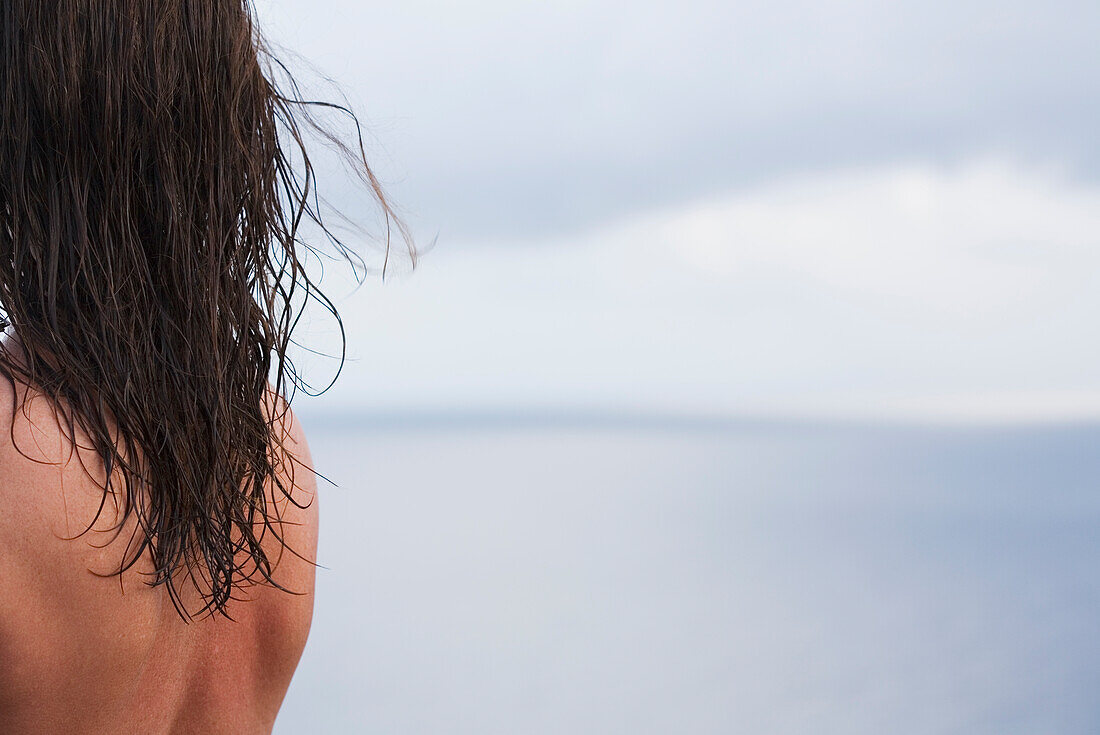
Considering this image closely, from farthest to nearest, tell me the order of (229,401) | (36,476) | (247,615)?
(247,615)
(229,401)
(36,476)

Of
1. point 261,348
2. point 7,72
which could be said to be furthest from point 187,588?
point 7,72

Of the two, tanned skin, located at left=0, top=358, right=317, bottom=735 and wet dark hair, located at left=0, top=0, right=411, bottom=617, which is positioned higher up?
wet dark hair, located at left=0, top=0, right=411, bottom=617

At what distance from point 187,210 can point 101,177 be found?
7cm

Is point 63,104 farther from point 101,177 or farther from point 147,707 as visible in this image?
point 147,707

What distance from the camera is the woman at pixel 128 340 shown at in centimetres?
84

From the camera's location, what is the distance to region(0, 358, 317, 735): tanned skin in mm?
824

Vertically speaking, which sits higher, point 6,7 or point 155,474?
point 6,7

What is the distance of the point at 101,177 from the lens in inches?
34.7

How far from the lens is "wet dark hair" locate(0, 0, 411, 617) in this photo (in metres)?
0.85

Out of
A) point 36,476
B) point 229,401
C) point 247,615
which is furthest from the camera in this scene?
point 247,615

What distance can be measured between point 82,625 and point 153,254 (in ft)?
1.01

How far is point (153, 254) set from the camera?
0.91 m

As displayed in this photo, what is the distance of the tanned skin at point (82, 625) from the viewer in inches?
32.4

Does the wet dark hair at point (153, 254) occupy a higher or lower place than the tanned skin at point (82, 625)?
higher
